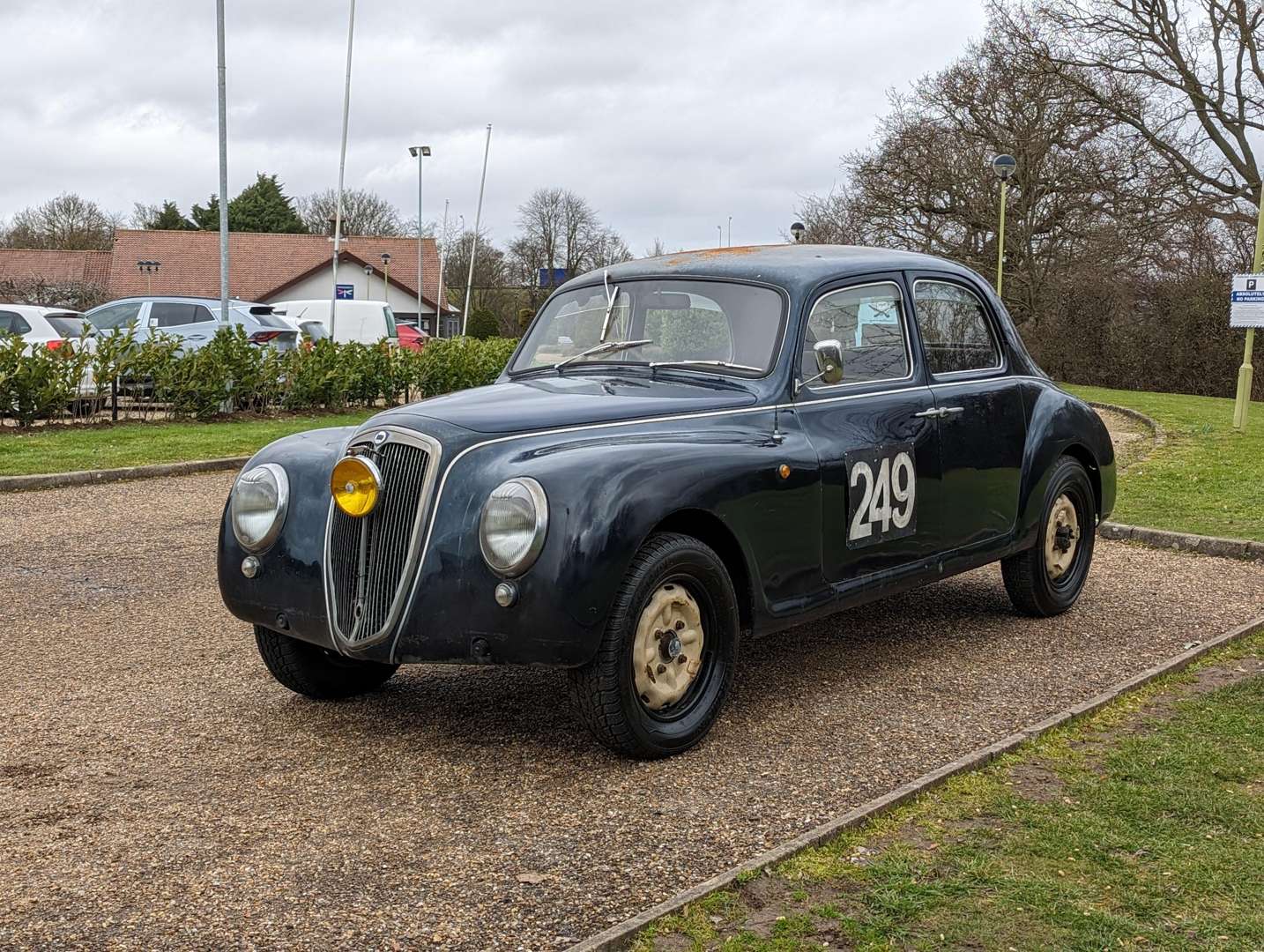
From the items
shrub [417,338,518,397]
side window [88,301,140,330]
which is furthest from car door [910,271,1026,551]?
side window [88,301,140,330]

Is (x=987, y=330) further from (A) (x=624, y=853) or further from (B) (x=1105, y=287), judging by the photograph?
(B) (x=1105, y=287)

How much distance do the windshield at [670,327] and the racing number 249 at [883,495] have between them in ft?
2.02

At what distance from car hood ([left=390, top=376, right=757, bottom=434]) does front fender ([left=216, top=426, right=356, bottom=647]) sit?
42cm

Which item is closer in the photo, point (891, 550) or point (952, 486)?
point (891, 550)

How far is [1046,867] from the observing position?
3.75m

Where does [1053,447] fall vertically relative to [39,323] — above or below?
below

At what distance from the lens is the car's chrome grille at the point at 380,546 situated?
14.9 feet

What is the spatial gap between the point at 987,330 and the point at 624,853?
3.82m

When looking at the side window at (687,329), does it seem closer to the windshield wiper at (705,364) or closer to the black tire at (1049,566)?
the windshield wiper at (705,364)

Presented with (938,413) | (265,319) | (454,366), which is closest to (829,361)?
(938,413)

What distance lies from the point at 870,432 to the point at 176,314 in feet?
62.5

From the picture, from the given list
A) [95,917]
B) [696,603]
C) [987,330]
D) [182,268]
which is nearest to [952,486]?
[987,330]

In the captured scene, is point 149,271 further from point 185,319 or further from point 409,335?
point 185,319

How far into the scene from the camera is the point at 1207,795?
430 cm
